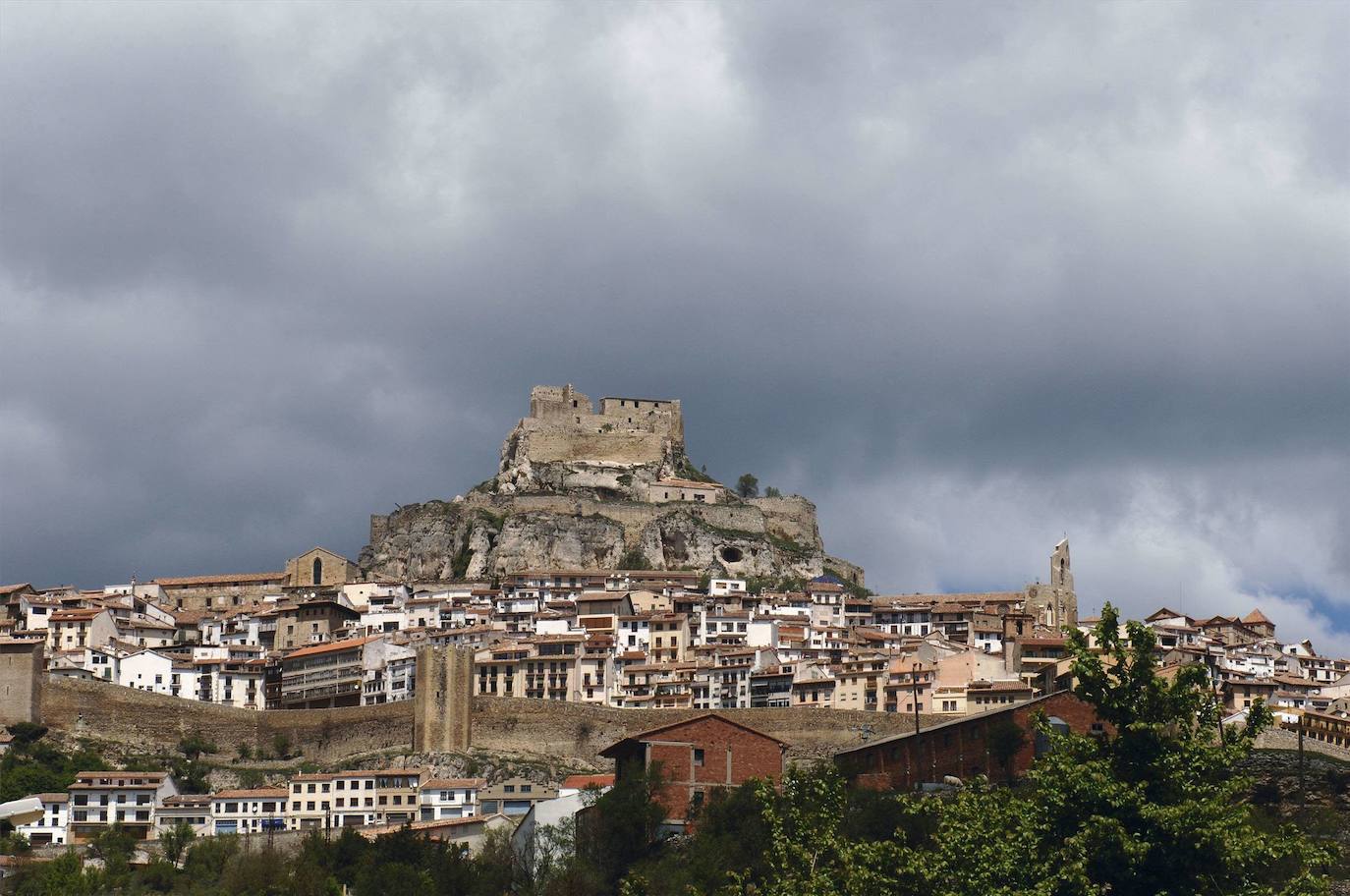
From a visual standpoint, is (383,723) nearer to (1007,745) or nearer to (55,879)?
(55,879)

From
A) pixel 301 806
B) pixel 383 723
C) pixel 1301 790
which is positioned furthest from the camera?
pixel 383 723

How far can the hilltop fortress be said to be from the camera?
354 ft

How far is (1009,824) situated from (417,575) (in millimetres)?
79565

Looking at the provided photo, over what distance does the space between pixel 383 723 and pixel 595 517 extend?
105ft

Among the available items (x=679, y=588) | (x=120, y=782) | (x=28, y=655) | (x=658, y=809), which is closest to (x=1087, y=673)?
(x=658, y=809)

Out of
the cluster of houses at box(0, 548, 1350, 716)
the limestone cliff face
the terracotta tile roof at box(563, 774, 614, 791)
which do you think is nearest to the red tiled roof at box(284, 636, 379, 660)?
the cluster of houses at box(0, 548, 1350, 716)

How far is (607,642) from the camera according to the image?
86688 mm

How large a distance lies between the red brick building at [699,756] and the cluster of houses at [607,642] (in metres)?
15.2

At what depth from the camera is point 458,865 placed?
59.6 meters

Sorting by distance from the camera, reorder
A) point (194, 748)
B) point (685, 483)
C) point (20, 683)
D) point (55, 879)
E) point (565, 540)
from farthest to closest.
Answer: point (685, 483) < point (565, 540) < point (20, 683) < point (194, 748) < point (55, 879)

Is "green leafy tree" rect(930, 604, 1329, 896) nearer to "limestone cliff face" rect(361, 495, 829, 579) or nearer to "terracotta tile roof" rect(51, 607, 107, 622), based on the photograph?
"terracotta tile roof" rect(51, 607, 107, 622)

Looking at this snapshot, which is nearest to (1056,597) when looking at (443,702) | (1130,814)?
(443,702)

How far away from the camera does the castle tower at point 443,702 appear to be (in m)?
77.9

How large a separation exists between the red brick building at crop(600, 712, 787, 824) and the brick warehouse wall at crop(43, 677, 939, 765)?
389 inches
